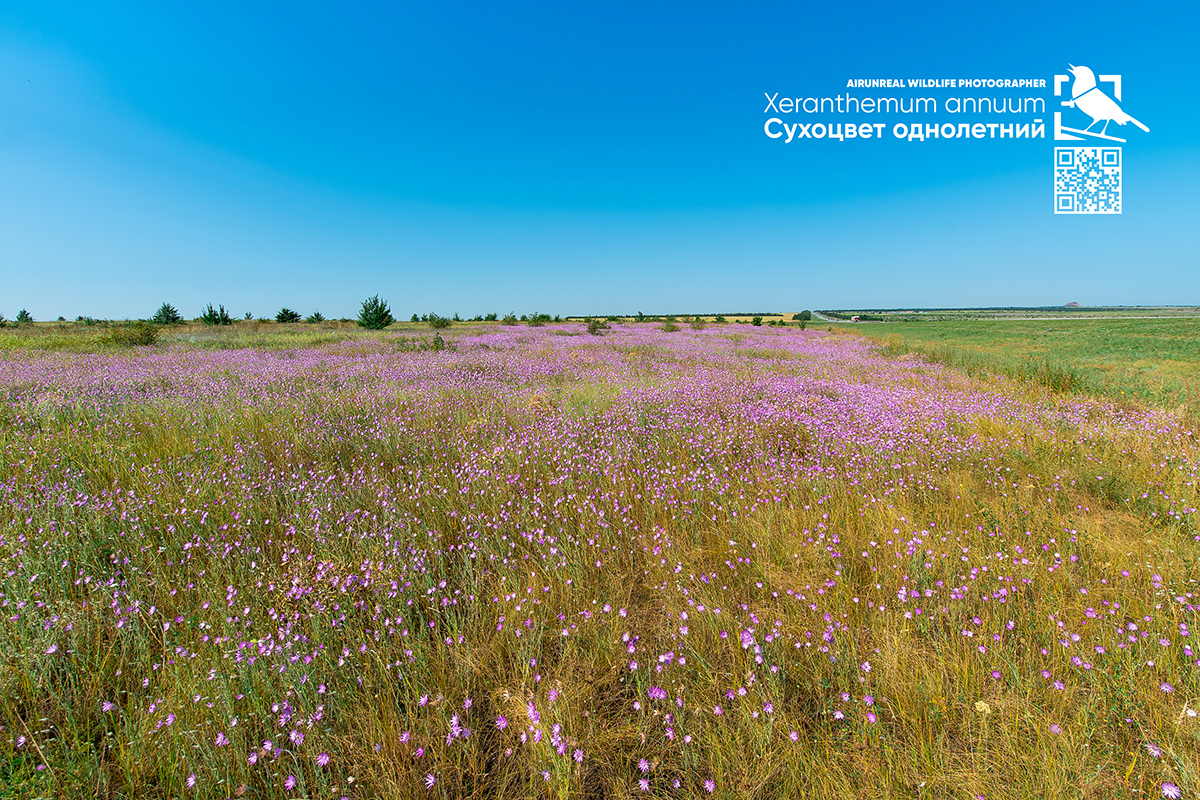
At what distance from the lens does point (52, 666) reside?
6.37ft

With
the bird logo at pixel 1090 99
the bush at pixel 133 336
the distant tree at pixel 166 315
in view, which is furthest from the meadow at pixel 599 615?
the distant tree at pixel 166 315

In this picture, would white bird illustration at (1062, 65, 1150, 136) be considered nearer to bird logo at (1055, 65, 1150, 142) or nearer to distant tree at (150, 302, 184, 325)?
bird logo at (1055, 65, 1150, 142)

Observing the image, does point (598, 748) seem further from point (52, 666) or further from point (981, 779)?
point (52, 666)

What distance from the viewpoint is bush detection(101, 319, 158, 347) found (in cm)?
1750

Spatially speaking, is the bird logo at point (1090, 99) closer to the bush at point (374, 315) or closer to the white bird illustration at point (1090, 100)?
the white bird illustration at point (1090, 100)

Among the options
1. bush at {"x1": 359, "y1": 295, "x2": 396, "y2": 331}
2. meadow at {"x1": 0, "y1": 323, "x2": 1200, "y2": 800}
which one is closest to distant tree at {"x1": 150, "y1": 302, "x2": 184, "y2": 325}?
bush at {"x1": 359, "y1": 295, "x2": 396, "y2": 331}

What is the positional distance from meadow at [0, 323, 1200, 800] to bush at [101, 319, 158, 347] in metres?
19.4

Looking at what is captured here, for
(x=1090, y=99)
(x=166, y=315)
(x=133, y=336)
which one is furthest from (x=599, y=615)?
(x=166, y=315)

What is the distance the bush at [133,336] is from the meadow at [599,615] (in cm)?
1938

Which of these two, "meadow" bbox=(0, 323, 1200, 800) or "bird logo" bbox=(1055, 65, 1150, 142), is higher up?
"bird logo" bbox=(1055, 65, 1150, 142)

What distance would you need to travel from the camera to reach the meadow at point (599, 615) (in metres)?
1.59

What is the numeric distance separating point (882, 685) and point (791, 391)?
6.22m

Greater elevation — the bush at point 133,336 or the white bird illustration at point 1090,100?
the white bird illustration at point 1090,100

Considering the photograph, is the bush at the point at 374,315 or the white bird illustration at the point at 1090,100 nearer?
the white bird illustration at the point at 1090,100
